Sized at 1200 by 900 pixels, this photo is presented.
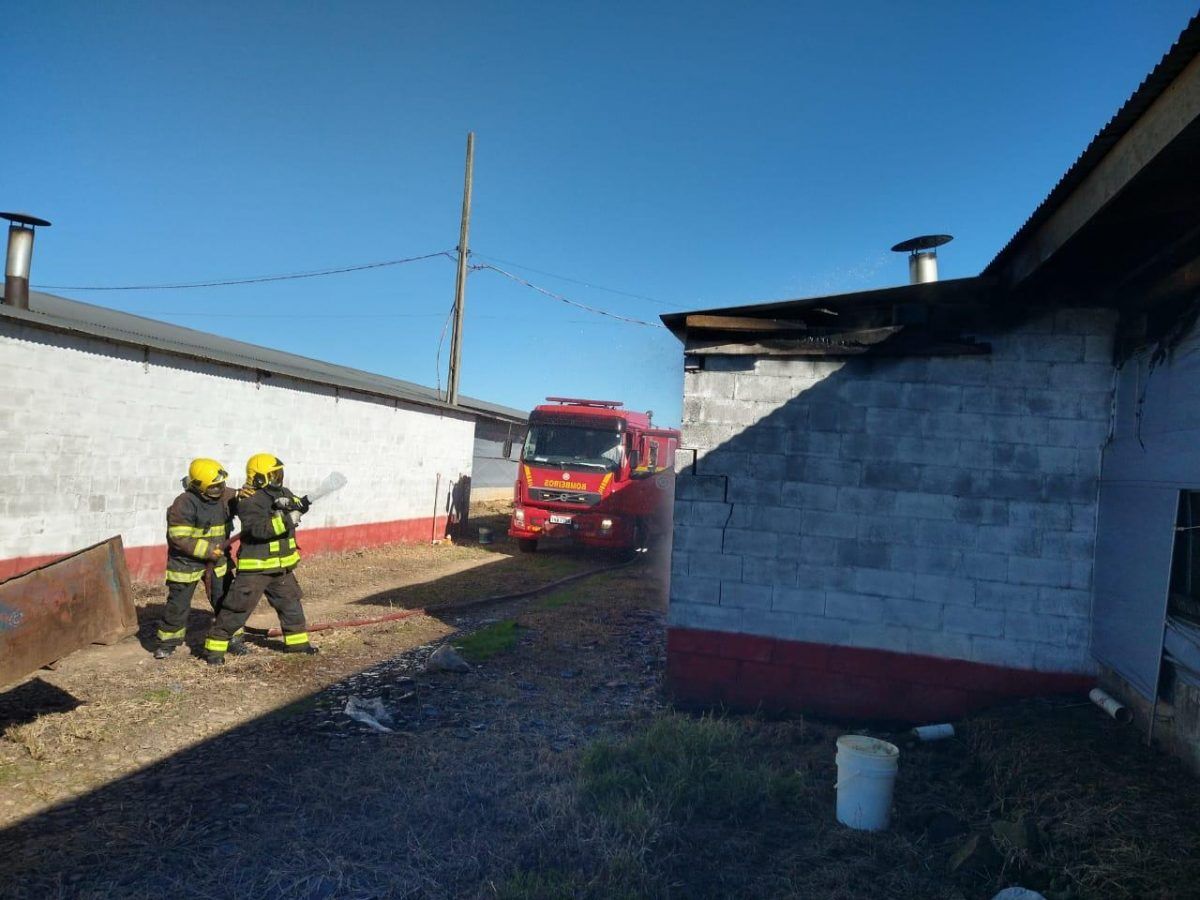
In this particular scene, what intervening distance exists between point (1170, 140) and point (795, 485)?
3.37 meters

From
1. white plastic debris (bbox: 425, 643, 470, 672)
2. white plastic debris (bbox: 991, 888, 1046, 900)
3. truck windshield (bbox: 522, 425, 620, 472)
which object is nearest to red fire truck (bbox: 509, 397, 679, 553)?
truck windshield (bbox: 522, 425, 620, 472)

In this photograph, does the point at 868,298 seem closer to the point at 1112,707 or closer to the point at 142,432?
the point at 1112,707

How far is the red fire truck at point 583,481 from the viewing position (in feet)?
44.6

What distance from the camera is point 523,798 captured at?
163 inches

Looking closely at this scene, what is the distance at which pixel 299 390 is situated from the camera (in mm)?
11891

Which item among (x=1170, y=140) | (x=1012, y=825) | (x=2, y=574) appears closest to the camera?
(x=1170, y=140)

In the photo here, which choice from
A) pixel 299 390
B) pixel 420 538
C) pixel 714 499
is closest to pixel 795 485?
pixel 714 499

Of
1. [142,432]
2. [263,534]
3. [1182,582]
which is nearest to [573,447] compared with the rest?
[142,432]

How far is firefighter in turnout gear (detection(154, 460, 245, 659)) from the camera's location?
6.66 m

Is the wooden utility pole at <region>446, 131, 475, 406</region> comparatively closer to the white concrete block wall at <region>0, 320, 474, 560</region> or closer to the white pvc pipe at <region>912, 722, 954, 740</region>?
the white concrete block wall at <region>0, 320, 474, 560</region>

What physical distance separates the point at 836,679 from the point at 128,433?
28.2 feet

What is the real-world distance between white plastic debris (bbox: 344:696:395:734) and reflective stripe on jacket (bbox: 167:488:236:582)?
87.2 inches

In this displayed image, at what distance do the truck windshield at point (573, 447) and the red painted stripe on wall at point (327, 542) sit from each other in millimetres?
3070

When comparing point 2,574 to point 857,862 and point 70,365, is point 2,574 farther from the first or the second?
point 857,862
